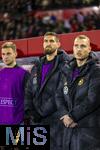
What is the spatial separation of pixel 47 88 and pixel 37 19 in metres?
7.89

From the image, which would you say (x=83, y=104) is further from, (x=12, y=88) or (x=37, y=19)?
(x=37, y=19)

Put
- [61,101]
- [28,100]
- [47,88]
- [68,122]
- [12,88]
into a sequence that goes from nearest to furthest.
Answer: [68,122]
[61,101]
[47,88]
[28,100]
[12,88]

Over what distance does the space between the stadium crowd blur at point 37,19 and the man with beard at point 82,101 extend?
21.8 ft

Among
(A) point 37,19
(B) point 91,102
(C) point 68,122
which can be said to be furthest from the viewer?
(A) point 37,19

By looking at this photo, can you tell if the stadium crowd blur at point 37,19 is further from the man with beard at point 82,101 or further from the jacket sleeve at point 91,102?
the jacket sleeve at point 91,102

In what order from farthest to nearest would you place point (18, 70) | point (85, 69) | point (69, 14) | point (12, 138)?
point (69, 14)
point (18, 70)
point (12, 138)
point (85, 69)

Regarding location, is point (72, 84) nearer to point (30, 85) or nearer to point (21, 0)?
point (30, 85)

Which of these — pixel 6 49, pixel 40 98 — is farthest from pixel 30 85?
pixel 6 49

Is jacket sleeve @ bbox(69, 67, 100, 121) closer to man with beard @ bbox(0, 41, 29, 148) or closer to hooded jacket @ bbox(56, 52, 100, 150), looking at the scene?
hooded jacket @ bbox(56, 52, 100, 150)

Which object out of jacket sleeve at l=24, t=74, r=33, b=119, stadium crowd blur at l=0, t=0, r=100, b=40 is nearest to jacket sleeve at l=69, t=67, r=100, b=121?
jacket sleeve at l=24, t=74, r=33, b=119

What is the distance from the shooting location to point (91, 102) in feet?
16.2

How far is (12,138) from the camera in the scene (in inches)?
218

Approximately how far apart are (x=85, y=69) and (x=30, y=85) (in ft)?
2.92

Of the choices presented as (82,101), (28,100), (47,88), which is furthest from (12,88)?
(82,101)
